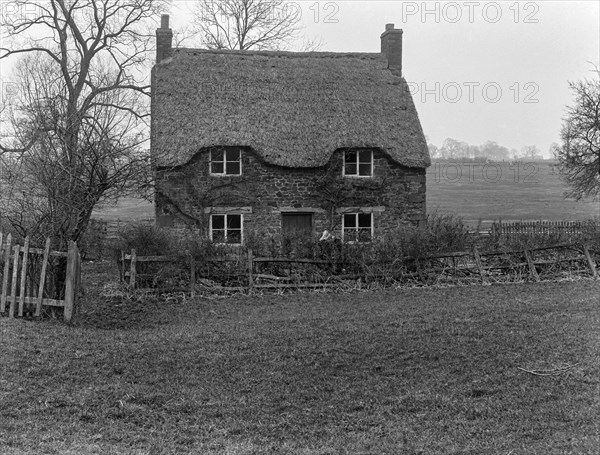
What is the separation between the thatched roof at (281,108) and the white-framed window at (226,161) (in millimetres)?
658

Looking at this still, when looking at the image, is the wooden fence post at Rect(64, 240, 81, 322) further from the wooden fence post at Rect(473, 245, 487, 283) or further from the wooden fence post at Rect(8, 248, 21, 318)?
the wooden fence post at Rect(473, 245, 487, 283)

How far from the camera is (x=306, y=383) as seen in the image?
798 centimetres

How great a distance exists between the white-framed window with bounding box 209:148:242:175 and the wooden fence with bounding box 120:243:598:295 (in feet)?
19.2

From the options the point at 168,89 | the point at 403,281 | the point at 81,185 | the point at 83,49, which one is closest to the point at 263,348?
the point at 81,185

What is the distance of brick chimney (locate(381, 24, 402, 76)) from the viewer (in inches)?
1008

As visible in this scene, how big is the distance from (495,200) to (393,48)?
32.5 metres

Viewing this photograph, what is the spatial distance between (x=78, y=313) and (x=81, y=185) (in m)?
2.43

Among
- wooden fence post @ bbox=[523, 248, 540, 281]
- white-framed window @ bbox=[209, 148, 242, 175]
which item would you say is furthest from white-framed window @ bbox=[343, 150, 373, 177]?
wooden fence post @ bbox=[523, 248, 540, 281]

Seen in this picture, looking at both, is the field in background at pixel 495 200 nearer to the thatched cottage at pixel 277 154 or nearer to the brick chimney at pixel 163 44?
the brick chimney at pixel 163 44

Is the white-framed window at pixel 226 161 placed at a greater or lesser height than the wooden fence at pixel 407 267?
greater

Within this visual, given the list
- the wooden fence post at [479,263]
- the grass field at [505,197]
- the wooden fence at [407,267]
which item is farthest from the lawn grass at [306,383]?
the grass field at [505,197]

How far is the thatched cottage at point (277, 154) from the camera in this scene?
69.5ft

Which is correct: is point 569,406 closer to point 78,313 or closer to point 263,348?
point 263,348

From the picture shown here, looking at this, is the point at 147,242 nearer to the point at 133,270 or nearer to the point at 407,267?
the point at 133,270
